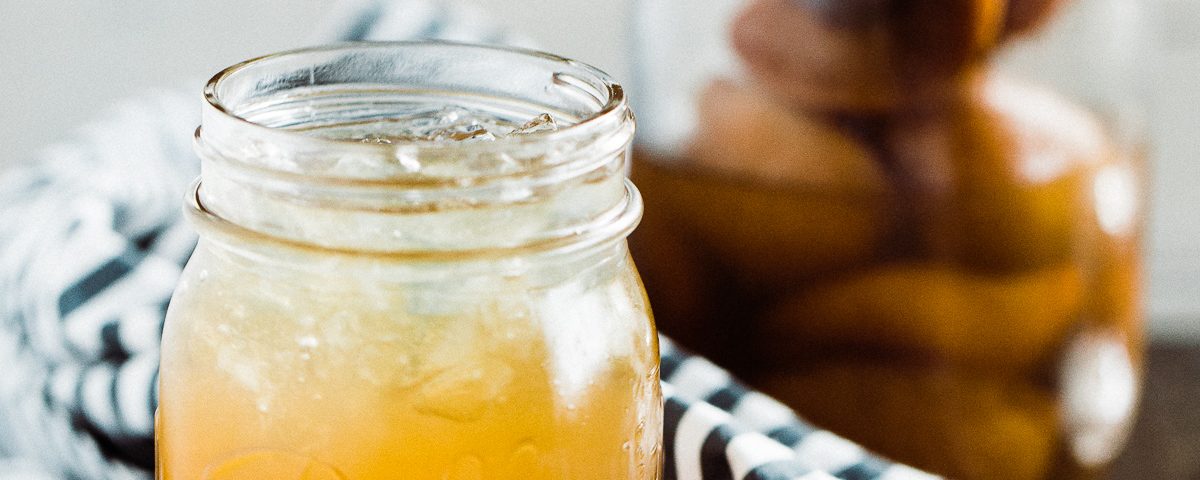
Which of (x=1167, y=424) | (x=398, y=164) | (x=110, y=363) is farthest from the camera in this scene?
(x=1167, y=424)

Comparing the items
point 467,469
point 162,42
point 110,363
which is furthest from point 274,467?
point 162,42

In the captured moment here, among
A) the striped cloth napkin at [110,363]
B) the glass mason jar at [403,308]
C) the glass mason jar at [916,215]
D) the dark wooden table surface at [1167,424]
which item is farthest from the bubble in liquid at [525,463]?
the dark wooden table surface at [1167,424]

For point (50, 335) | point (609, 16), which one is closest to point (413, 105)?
point (50, 335)

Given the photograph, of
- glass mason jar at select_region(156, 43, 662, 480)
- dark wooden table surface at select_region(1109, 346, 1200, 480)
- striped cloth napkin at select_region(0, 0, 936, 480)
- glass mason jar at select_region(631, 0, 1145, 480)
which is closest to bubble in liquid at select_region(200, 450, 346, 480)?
glass mason jar at select_region(156, 43, 662, 480)

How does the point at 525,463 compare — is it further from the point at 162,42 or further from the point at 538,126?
the point at 162,42

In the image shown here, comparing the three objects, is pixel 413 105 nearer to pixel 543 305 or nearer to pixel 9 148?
pixel 543 305
